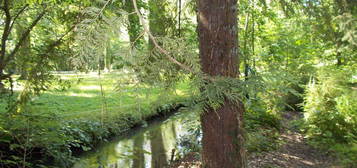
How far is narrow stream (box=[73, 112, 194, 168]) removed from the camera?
6613 millimetres

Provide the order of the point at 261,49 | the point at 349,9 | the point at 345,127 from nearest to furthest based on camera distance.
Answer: the point at 349,9
the point at 345,127
the point at 261,49

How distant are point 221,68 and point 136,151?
5.31 metres

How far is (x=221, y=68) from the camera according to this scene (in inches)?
102

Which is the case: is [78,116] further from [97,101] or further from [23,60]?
[23,60]

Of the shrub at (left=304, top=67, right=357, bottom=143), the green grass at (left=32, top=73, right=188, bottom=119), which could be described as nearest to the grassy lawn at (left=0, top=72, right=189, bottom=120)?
the green grass at (left=32, top=73, right=188, bottom=119)

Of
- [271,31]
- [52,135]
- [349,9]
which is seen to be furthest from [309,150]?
[52,135]

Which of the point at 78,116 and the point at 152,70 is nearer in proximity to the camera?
the point at 152,70

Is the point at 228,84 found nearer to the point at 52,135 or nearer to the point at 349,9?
the point at 349,9

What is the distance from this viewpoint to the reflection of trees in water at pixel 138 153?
676 centimetres

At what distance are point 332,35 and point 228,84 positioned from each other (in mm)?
3252

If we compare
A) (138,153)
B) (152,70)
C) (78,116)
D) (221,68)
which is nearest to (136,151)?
(138,153)

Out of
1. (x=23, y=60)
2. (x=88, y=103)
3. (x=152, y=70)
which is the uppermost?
(x=23, y=60)

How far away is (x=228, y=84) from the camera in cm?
201

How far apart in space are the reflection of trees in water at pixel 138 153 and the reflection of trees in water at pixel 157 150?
244mm
